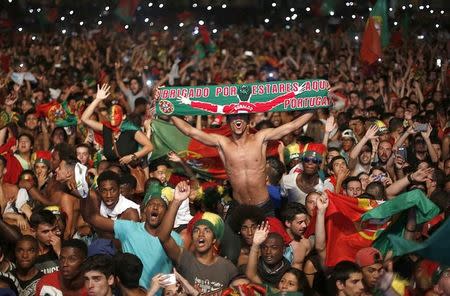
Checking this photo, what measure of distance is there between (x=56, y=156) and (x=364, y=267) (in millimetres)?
5191

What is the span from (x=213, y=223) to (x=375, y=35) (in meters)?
9.33

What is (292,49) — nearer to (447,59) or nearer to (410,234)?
(447,59)

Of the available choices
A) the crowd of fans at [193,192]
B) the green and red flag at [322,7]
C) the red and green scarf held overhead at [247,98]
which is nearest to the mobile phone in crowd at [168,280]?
the crowd of fans at [193,192]

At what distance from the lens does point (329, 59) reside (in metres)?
23.4

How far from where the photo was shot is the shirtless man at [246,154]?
391 inches

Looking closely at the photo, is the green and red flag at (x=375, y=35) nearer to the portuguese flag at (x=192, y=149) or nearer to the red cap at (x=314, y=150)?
the portuguese flag at (x=192, y=149)

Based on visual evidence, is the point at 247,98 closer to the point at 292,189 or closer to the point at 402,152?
the point at 292,189

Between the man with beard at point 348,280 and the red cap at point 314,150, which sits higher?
the red cap at point 314,150

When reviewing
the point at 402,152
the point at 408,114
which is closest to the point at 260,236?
the point at 402,152

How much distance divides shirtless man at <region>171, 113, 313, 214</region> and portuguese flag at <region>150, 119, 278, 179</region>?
993 millimetres

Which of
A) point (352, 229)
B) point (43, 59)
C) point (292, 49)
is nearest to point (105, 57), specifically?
point (43, 59)

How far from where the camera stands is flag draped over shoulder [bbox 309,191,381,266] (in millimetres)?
7945

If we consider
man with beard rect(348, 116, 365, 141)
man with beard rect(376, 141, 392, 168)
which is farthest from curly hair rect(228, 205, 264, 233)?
man with beard rect(348, 116, 365, 141)

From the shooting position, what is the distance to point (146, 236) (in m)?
7.66
